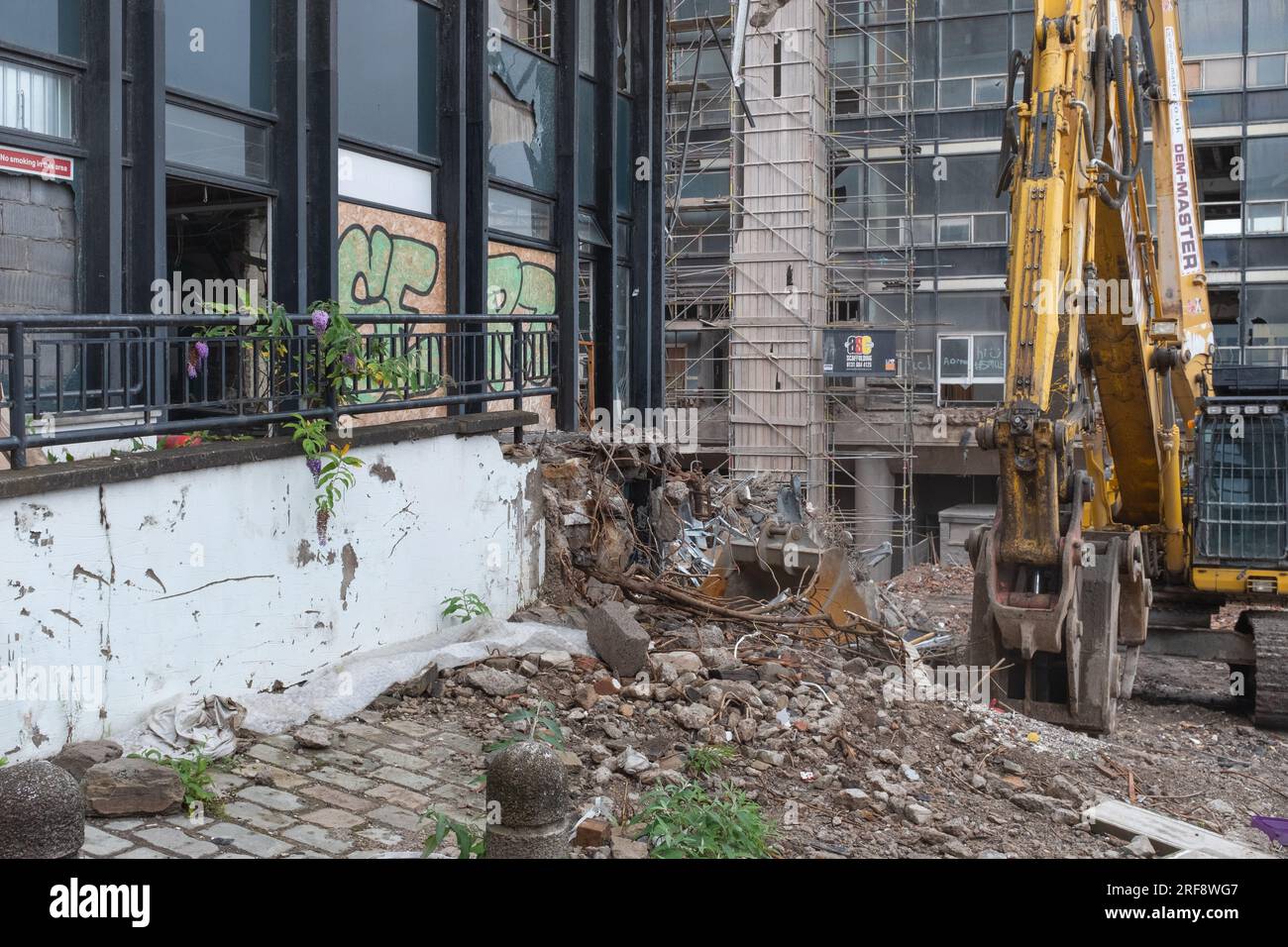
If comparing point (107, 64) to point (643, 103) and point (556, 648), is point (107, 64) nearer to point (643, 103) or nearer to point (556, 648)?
point (556, 648)

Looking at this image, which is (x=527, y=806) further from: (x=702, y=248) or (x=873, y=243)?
(x=873, y=243)

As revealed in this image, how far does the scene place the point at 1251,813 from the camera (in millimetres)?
9195

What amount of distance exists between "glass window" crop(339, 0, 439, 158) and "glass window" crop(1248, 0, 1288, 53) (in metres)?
26.7

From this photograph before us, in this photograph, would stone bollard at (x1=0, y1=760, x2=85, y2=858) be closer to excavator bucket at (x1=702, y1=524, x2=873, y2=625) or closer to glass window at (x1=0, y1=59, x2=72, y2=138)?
glass window at (x1=0, y1=59, x2=72, y2=138)

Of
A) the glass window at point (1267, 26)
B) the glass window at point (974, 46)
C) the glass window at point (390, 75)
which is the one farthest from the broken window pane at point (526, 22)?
the glass window at point (1267, 26)

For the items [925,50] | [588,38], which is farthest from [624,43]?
[925,50]

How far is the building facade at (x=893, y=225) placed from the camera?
30234 mm

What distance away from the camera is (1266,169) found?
31516mm

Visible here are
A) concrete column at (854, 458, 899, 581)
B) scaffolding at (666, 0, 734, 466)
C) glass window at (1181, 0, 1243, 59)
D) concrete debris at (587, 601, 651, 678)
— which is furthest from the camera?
scaffolding at (666, 0, 734, 466)

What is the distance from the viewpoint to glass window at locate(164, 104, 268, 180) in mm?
9555

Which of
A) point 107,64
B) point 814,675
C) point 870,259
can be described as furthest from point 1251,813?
point 870,259

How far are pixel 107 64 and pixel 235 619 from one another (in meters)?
4.16

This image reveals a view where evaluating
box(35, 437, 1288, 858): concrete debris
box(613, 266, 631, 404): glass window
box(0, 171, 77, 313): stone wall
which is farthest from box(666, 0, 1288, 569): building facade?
box(0, 171, 77, 313): stone wall

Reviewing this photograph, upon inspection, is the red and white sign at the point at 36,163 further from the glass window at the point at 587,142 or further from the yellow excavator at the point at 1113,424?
the glass window at the point at 587,142
